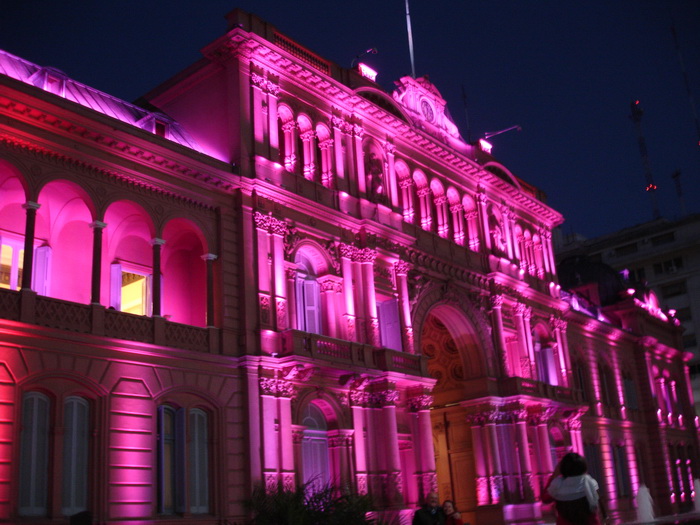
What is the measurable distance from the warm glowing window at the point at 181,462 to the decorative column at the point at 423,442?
911 cm

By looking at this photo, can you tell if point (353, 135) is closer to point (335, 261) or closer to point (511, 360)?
point (335, 261)

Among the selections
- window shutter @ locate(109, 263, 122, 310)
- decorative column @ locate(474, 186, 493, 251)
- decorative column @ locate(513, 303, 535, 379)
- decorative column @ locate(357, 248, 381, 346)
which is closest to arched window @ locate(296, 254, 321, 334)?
decorative column @ locate(357, 248, 381, 346)

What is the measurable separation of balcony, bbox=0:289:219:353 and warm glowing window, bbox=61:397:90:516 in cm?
189

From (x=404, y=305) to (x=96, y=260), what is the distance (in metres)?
12.6

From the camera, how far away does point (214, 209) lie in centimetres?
2558

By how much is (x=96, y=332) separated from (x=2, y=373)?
272 centimetres

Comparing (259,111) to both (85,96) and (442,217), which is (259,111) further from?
(442,217)

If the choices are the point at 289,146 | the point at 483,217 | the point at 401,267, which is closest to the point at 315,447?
the point at 401,267

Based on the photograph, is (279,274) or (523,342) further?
(523,342)

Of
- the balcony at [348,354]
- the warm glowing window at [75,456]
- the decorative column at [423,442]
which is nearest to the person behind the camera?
the warm glowing window at [75,456]

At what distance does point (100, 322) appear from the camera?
21219 mm

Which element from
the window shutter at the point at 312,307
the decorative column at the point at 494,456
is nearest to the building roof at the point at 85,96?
the window shutter at the point at 312,307

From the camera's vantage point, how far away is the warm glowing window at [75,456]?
1977 centimetres

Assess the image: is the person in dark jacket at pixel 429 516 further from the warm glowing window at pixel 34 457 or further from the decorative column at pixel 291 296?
the decorative column at pixel 291 296
